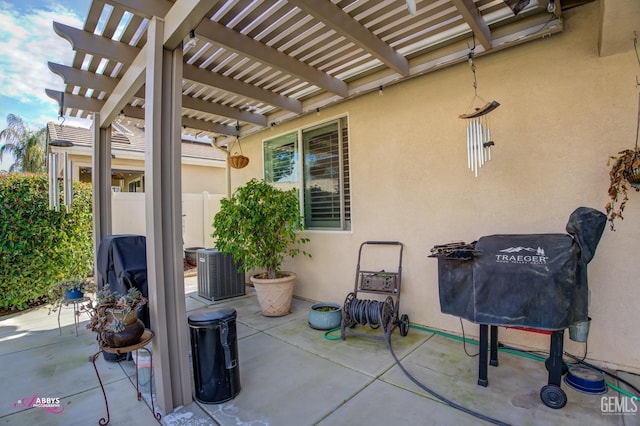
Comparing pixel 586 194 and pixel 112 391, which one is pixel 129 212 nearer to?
pixel 112 391

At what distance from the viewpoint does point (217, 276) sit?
5.09 metres

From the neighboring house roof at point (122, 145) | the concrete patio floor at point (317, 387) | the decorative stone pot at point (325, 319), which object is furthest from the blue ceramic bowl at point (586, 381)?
the neighboring house roof at point (122, 145)

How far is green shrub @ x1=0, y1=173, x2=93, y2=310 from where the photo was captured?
14.0 ft

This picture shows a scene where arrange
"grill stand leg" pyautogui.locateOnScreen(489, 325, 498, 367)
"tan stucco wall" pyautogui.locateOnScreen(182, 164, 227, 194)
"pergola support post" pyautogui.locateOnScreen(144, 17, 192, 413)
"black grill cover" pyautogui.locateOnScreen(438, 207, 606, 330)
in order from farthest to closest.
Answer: "tan stucco wall" pyautogui.locateOnScreen(182, 164, 227, 194)
"grill stand leg" pyautogui.locateOnScreen(489, 325, 498, 367)
"pergola support post" pyautogui.locateOnScreen(144, 17, 192, 413)
"black grill cover" pyautogui.locateOnScreen(438, 207, 606, 330)

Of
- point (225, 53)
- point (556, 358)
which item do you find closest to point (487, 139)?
point (556, 358)

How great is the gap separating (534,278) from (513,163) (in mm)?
1351

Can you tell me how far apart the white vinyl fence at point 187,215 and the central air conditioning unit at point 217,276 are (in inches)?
125

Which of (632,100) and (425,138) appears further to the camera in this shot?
(425,138)

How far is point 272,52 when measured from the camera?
10.2 ft

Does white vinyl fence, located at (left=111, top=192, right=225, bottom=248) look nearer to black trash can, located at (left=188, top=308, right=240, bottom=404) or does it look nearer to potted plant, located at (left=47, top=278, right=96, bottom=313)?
potted plant, located at (left=47, top=278, right=96, bottom=313)

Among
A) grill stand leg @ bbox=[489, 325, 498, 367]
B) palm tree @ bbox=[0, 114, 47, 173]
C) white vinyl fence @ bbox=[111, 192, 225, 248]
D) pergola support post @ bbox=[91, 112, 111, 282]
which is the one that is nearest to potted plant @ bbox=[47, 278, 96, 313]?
pergola support post @ bbox=[91, 112, 111, 282]

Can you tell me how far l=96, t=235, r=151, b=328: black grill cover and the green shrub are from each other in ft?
7.55

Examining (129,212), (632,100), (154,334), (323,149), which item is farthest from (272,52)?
(129,212)

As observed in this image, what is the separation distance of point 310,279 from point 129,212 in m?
5.28
